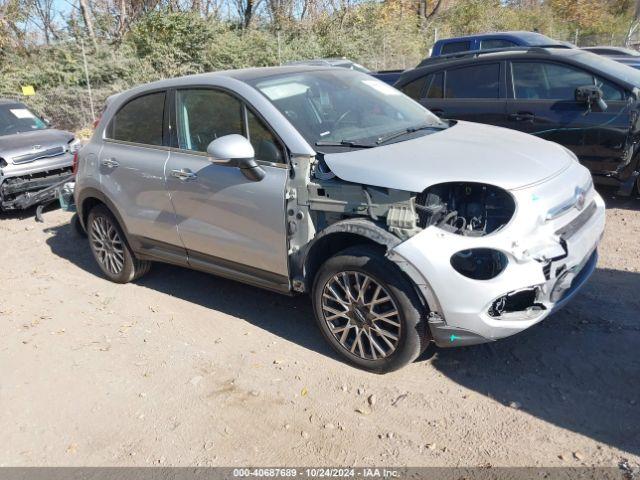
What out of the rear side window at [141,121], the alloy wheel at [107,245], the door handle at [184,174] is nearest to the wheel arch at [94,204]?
the alloy wheel at [107,245]

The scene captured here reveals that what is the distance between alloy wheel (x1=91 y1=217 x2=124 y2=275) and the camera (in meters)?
5.43

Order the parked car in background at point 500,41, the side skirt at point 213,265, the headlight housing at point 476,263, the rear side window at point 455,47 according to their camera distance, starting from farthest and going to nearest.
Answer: the rear side window at point 455,47 < the parked car in background at point 500,41 < the side skirt at point 213,265 < the headlight housing at point 476,263

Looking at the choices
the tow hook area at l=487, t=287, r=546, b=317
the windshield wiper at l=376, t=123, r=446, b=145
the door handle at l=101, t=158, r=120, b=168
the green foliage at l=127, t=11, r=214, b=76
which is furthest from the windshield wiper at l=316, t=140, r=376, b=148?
the green foliage at l=127, t=11, r=214, b=76

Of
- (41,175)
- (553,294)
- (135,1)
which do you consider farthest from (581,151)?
(135,1)

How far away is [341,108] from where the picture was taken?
414cm

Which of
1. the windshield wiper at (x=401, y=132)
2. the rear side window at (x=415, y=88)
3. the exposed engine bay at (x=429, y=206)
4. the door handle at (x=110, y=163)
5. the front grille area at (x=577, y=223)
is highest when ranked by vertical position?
the windshield wiper at (x=401, y=132)

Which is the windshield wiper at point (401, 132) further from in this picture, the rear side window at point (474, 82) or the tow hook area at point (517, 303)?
the rear side window at point (474, 82)

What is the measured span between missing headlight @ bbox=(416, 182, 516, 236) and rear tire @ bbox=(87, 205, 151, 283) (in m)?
3.13

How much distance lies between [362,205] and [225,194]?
113 centimetres

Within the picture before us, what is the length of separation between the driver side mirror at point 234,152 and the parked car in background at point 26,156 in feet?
18.3

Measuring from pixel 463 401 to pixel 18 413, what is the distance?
280 cm

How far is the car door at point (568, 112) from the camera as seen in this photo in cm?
598

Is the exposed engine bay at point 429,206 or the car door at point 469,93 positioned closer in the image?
the exposed engine bay at point 429,206

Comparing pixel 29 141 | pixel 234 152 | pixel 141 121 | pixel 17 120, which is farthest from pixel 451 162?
pixel 17 120
